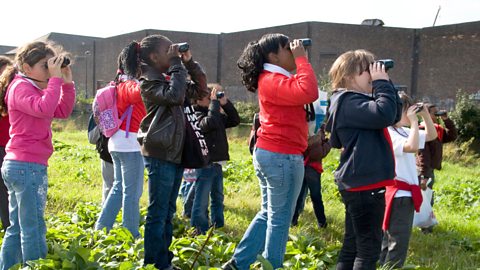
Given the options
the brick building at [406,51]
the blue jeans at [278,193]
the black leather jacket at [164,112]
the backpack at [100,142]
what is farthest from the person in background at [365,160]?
the brick building at [406,51]

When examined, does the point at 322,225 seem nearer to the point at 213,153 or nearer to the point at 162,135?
the point at 213,153

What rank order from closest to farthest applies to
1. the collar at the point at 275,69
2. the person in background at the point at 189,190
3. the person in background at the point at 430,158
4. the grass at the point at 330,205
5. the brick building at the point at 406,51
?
the collar at the point at 275,69
the grass at the point at 330,205
the person in background at the point at 189,190
the person in background at the point at 430,158
the brick building at the point at 406,51

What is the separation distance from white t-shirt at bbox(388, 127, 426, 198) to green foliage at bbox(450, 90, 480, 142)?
13.8 metres

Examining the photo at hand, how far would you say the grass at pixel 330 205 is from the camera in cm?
553

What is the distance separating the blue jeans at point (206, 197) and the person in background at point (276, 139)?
1.63m

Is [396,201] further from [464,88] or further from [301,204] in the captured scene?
[464,88]

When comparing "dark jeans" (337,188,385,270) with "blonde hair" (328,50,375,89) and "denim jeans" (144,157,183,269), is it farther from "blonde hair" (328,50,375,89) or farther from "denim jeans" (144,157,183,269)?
"denim jeans" (144,157,183,269)

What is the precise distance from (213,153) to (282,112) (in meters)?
2.30

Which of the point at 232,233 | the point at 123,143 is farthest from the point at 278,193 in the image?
the point at 232,233

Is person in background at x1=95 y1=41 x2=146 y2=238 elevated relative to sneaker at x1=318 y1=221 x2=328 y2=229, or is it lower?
elevated

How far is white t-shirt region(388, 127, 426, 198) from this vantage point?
13.8ft

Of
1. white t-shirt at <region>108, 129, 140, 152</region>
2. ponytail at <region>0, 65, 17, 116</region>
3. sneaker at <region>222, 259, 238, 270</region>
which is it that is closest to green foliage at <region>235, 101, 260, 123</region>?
white t-shirt at <region>108, 129, 140, 152</region>

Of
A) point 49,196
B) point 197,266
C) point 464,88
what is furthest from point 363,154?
point 464,88

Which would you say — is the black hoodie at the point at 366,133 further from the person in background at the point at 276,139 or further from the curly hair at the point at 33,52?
the curly hair at the point at 33,52
